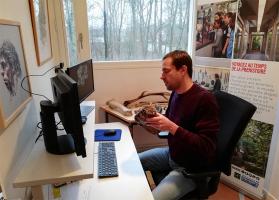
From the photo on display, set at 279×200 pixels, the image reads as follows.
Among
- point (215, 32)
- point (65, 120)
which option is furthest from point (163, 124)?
point (215, 32)

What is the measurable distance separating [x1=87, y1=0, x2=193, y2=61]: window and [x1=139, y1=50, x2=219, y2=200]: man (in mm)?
1313

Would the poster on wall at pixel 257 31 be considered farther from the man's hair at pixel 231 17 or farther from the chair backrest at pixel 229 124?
the chair backrest at pixel 229 124

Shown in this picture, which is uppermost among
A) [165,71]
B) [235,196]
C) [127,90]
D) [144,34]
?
[144,34]

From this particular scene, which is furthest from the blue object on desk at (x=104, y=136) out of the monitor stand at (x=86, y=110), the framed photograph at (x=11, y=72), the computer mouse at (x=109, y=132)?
the framed photograph at (x=11, y=72)

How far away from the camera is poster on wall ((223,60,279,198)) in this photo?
183 centimetres

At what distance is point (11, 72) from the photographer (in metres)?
1.00

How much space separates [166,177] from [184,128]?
31 centimetres

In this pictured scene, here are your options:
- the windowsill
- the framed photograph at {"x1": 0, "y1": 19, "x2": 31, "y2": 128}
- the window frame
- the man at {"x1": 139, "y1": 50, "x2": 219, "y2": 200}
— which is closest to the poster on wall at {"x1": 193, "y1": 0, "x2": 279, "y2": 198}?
the window frame

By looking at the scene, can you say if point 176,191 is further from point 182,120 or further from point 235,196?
point 235,196

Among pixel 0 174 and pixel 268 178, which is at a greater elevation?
pixel 0 174

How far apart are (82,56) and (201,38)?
4.21ft

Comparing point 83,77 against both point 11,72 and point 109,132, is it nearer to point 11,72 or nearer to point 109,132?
point 109,132

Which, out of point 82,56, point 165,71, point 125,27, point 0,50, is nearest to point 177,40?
point 125,27

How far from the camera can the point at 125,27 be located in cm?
263
